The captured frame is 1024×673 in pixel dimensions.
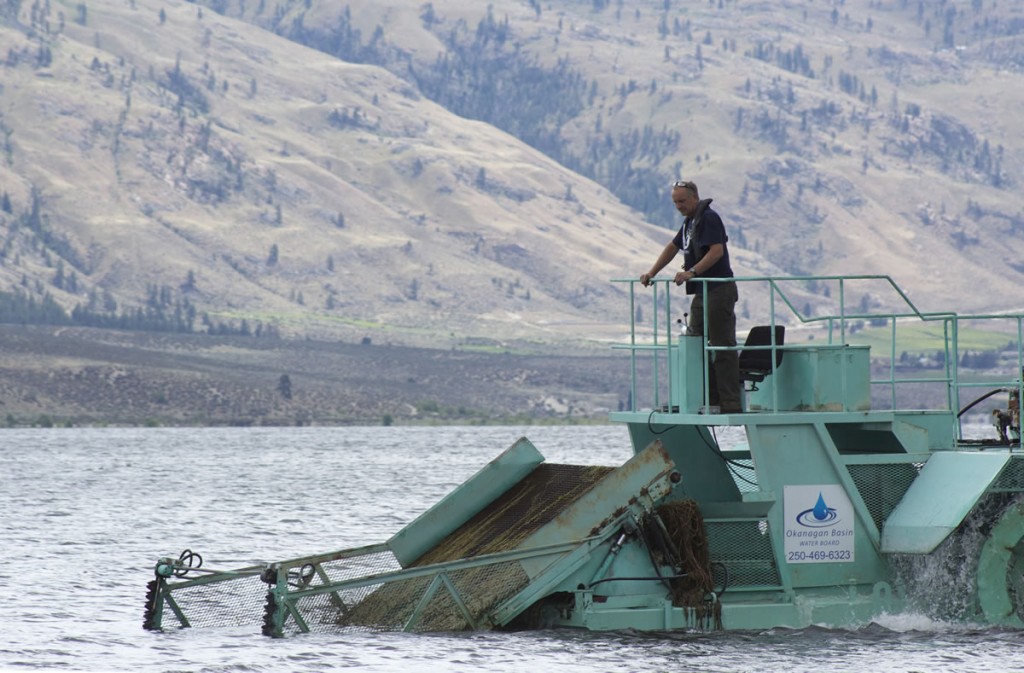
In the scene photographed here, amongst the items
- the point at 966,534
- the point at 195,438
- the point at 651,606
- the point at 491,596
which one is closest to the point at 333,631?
the point at 491,596

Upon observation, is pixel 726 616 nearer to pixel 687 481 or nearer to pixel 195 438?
pixel 687 481

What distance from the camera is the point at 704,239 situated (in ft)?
68.9

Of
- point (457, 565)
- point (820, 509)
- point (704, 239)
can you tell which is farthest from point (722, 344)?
point (457, 565)

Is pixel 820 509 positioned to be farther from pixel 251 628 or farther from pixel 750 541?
pixel 251 628

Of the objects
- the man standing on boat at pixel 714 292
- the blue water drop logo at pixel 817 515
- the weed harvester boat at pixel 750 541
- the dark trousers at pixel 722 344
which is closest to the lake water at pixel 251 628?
the weed harvester boat at pixel 750 541

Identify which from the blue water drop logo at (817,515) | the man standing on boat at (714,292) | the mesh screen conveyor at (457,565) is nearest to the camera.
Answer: the mesh screen conveyor at (457,565)

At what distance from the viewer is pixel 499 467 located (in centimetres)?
2258

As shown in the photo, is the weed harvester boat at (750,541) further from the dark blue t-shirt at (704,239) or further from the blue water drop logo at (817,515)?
the dark blue t-shirt at (704,239)

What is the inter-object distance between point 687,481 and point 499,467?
226cm

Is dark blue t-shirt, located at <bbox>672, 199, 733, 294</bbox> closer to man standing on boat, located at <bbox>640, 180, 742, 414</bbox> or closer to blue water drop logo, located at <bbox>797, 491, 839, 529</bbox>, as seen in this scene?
man standing on boat, located at <bbox>640, 180, 742, 414</bbox>

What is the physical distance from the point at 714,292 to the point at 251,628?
695 cm

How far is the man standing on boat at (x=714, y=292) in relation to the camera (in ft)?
68.6

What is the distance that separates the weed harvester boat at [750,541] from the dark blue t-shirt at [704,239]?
713mm

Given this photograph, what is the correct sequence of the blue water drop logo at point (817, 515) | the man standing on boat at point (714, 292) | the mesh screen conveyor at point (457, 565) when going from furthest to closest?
the man standing on boat at point (714, 292), the blue water drop logo at point (817, 515), the mesh screen conveyor at point (457, 565)
